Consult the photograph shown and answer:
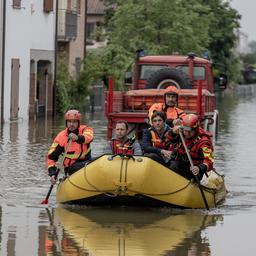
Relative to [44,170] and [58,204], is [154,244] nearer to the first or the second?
[58,204]

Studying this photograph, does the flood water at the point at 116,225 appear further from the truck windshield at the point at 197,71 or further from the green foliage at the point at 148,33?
the green foliage at the point at 148,33

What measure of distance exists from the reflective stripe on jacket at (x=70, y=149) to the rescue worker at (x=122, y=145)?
0.40m

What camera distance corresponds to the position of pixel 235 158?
25.3 m

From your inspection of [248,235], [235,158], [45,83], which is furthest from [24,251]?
[45,83]

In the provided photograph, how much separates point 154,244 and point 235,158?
12.6 m

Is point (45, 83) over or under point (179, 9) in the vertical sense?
under

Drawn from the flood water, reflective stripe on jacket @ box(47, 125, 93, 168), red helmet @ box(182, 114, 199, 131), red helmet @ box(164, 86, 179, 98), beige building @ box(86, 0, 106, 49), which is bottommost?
the flood water

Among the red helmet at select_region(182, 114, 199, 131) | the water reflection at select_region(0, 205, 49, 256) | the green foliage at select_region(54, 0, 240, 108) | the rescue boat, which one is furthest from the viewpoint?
the green foliage at select_region(54, 0, 240, 108)

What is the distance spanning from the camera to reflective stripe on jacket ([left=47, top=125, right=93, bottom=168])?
16094 mm

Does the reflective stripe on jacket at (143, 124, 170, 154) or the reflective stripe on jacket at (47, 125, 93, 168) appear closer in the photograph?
the reflective stripe on jacket at (47, 125, 93, 168)

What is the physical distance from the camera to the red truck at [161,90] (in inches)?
922

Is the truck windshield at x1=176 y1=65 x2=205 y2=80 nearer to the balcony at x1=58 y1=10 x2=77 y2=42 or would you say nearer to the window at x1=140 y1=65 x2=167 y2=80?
the window at x1=140 y1=65 x2=167 y2=80

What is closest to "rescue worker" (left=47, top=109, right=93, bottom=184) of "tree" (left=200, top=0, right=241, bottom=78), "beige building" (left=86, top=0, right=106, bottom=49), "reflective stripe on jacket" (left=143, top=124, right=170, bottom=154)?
"reflective stripe on jacket" (left=143, top=124, right=170, bottom=154)

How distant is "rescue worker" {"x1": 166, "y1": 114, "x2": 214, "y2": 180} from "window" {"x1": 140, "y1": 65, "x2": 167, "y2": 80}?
36.8 ft
